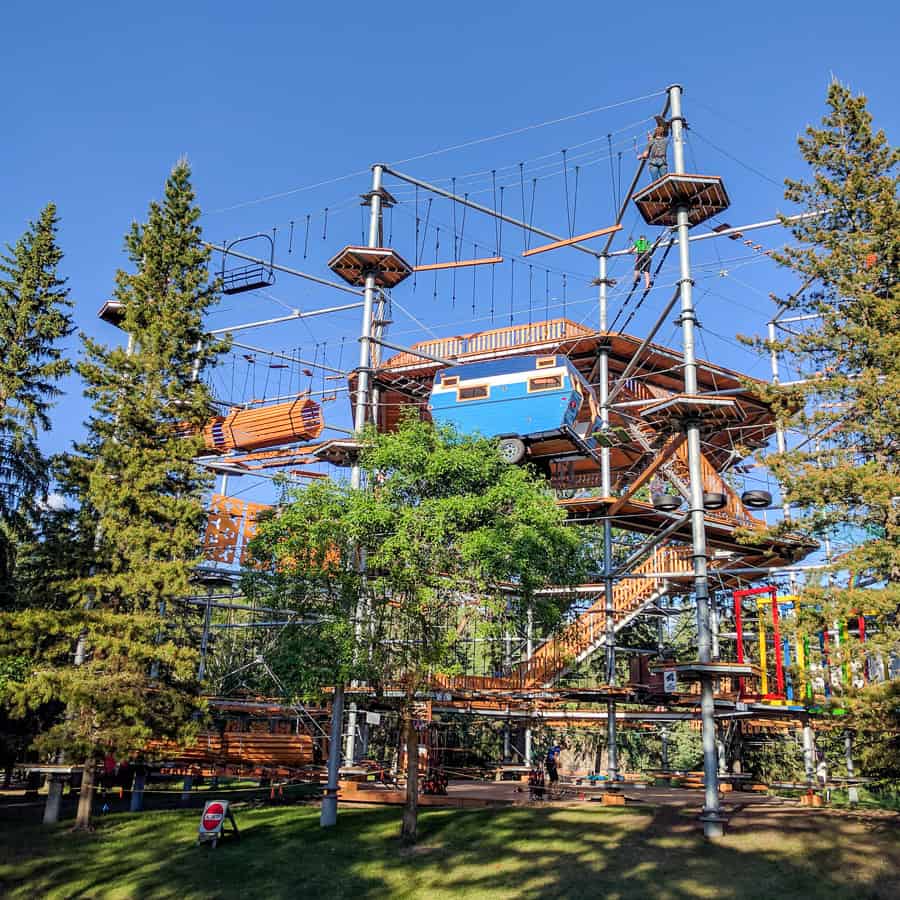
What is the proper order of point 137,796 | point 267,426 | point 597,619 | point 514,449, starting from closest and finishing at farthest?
1. point 137,796
2. point 597,619
3. point 514,449
4. point 267,426

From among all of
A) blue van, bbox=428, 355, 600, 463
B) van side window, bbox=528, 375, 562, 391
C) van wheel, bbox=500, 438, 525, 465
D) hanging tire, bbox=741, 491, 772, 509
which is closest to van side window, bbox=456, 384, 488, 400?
blue van, bbox=428, 355, 600, 463

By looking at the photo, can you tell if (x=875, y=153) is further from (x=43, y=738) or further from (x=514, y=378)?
(x=43, y=738)

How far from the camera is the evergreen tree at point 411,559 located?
65.7 feet

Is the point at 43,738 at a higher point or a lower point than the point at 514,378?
lower

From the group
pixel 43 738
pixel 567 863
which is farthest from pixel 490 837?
pixel 43 738

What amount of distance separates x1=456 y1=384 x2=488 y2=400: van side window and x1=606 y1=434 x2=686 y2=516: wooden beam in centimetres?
601

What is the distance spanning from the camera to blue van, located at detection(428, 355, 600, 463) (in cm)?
2869

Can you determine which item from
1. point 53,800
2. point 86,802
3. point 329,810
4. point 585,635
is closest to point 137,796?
point 53,800

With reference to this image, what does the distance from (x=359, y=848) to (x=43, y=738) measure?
8.10m

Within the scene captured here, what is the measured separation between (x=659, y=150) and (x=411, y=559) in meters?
13.7

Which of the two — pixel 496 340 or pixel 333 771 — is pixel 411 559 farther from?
pixel 496 340

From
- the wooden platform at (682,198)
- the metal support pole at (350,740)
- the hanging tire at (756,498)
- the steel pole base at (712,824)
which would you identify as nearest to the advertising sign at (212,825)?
the metal support pole at (350,740)

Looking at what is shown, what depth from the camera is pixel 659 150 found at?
969 inches

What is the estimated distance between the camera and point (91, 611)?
2220 cm
